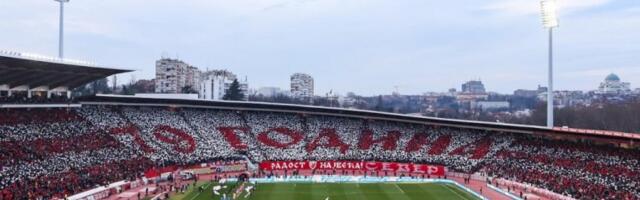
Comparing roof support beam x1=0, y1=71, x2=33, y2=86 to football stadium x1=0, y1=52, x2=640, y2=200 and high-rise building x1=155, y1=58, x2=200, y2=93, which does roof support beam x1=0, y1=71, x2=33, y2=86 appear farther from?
high-rise building x1=155, y1=58, x2=200, y2=93

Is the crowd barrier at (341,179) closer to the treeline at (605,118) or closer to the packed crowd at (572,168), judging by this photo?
the packed crowd at (572,168)

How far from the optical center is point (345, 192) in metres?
47.1

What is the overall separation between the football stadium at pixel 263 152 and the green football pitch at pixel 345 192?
91mm

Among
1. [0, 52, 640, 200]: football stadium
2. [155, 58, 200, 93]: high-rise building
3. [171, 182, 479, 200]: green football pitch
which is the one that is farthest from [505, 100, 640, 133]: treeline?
[155, 58, 200, 93]: high-rise building

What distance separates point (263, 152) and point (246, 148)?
194cm

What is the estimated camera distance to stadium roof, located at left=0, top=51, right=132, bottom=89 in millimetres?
42469

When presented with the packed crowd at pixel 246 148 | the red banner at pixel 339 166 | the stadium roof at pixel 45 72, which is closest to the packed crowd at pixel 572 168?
the packed crowd at pixel 246 148

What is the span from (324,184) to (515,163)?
18.2m

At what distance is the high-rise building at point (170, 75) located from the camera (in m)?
164

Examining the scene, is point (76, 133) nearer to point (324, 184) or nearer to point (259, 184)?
point (259, 184)

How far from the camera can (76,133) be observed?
51.4 metres

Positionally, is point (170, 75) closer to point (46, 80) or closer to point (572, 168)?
point (46, 80)

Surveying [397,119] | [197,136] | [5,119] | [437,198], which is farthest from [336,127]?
[5,119]

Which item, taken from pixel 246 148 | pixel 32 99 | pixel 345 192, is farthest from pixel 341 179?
pixel 32 99
